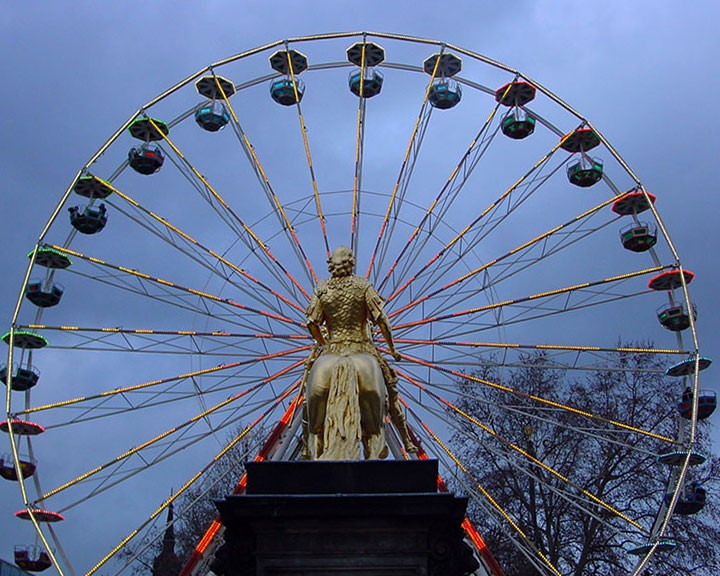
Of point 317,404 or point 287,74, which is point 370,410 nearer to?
point 317,404

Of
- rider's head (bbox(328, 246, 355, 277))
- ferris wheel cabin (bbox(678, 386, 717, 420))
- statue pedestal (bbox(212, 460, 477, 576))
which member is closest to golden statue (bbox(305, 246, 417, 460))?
rider's head (bbox(328, 246, 355, 277))

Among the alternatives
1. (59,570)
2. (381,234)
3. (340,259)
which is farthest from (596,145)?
(59,570)

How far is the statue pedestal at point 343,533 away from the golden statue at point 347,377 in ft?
6.60

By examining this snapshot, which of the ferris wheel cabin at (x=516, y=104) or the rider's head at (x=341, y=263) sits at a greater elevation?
the ferris wheel cabin at (x=516, y=104)

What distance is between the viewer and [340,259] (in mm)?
12977

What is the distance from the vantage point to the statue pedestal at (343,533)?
30.9ft

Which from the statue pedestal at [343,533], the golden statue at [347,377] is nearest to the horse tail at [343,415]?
the golden statue at [347,377]

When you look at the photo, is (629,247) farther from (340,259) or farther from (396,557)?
(396,557)

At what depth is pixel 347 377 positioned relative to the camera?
12.0 metres

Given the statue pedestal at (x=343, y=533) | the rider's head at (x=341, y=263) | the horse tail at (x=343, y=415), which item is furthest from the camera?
the rider's head at (x=341, y=263)

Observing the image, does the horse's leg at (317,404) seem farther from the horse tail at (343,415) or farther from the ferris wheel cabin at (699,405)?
the ferris wheel cabin at (699,405)

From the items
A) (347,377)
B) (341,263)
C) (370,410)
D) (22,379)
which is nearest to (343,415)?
(370,410)

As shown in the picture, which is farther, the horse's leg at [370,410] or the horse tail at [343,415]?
the horse's leg at [370,410]

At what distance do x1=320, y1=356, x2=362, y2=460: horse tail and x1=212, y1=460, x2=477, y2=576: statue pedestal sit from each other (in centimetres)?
195
